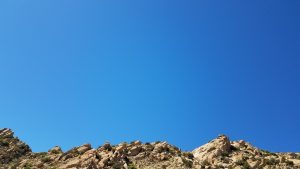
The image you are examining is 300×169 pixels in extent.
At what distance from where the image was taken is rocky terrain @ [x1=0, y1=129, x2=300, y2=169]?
211ft

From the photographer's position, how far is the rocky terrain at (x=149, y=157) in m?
64.4

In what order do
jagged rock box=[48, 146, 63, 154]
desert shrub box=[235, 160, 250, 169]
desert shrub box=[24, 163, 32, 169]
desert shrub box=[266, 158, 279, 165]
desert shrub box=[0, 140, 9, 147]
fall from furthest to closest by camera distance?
desert shrub box=[0, 140, 9, 147]
jagged rock box=[48, 146, 63, 154]
desert shrub box=[24, 163, 32, 169]
desert shrub box=[266, 158, 279, 165]
desert shrub box=[235, 160, 250, 169]

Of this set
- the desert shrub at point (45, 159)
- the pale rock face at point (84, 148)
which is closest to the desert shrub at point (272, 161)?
the pale rock face at point (84, 148)

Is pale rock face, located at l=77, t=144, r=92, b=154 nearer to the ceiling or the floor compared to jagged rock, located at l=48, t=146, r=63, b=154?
nearer to the floor

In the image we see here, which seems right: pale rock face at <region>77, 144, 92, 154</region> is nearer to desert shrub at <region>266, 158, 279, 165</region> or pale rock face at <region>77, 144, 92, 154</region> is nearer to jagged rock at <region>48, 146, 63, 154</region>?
jagged rock at <region>48, 146, 63, 154</region>

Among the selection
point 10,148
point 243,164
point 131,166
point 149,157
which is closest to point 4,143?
point 10,148

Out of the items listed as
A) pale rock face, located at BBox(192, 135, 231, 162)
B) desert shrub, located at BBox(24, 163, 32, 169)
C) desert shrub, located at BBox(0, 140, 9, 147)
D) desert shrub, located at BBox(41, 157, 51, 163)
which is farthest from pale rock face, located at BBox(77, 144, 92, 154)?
pale rock face, located at BBox(192, 135, 231, 162)

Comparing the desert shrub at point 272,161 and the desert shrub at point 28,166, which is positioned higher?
the desert shrub at point 272,161

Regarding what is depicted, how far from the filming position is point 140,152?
7281cm

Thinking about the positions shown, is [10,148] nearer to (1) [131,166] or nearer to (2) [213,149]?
(1) [131,166]

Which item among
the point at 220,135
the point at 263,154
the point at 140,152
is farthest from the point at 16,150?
the point at 263,154

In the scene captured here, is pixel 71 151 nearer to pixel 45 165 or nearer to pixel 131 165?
pixel 45 165

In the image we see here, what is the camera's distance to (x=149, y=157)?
7038cm

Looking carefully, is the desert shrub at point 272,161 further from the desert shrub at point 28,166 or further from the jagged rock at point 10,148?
the jagged rock at point 10,148
